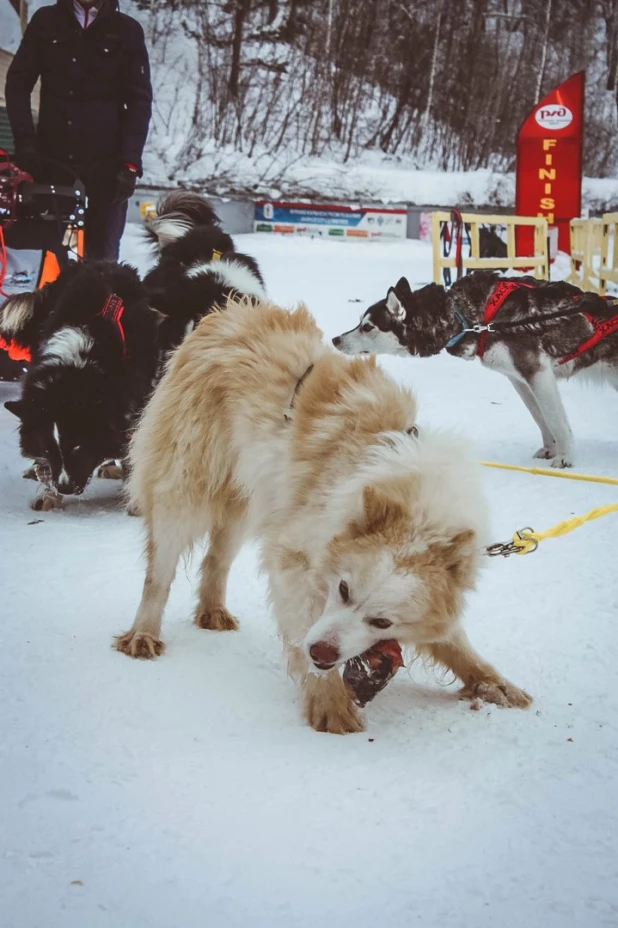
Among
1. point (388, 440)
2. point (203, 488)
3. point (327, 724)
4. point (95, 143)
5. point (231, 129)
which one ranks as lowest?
point (327, 724)

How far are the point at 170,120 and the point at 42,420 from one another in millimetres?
12575

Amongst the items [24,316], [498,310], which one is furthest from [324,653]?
[498,310]

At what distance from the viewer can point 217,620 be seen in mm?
2484

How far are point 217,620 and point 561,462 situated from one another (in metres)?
2.48

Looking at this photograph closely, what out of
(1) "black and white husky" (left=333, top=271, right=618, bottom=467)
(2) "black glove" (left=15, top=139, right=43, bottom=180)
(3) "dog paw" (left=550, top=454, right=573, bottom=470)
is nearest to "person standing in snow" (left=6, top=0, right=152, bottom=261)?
(2) "black glove" (left=15, top=139, right=43, bottom=180)

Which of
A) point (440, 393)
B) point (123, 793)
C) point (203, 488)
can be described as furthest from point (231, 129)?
point (123, 793)

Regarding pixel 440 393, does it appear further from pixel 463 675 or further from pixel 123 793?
pixel 123 793

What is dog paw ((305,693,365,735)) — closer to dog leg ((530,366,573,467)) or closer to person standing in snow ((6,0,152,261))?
dog leg ((530,366,573,467))

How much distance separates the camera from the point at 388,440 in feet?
6.22

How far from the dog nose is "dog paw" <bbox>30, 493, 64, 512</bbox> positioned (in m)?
2.27

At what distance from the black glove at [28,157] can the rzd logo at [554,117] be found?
9.18 m

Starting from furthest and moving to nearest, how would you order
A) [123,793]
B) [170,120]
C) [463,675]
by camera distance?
[170,120], [463,675], [123,793]

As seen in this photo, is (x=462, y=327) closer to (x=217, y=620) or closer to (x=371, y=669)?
(x=217, y=620)

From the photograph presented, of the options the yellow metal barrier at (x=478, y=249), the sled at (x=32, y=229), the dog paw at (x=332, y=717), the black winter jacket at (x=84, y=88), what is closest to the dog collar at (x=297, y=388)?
the dog paw at (x=332, y=717)
